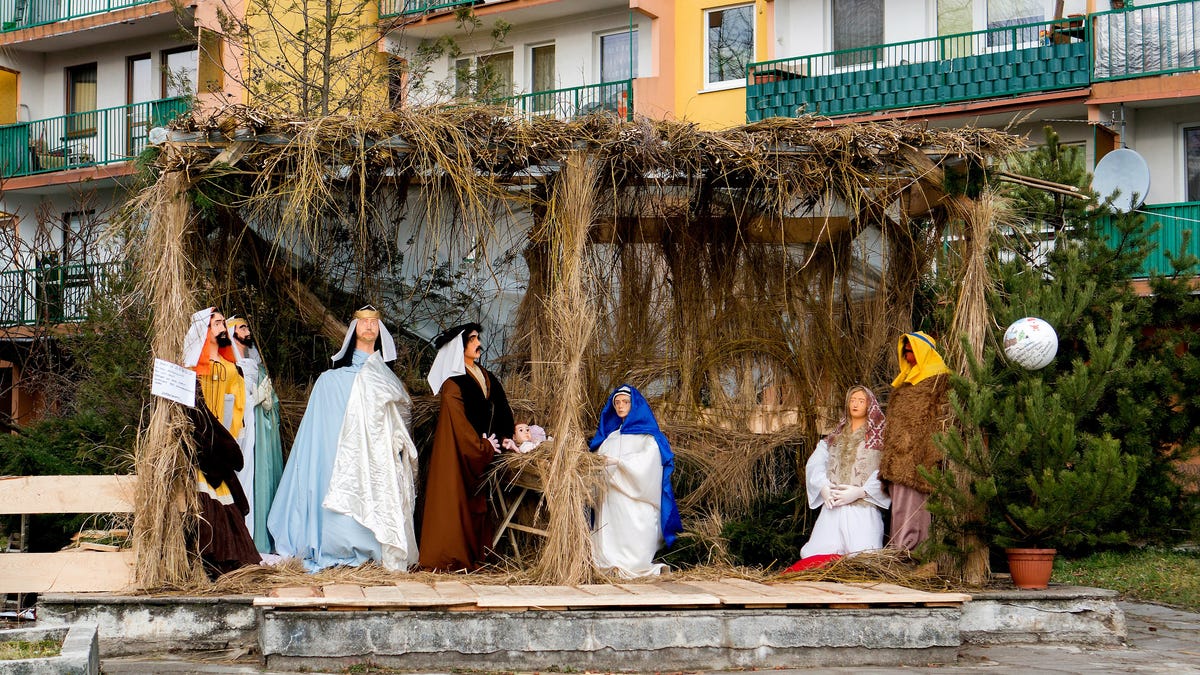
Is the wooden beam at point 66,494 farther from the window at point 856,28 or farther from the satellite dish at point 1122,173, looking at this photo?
the window at point 856,28

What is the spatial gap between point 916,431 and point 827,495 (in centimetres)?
83

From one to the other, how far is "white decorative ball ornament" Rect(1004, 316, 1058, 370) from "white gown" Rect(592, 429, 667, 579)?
258 cm

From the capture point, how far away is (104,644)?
7.96 meters

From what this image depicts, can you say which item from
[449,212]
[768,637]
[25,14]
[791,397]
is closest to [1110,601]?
[768,637]

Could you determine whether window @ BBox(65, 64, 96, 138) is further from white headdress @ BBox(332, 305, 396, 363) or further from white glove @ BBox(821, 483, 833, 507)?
white glove @ BBox(821, 483, 833, 507)

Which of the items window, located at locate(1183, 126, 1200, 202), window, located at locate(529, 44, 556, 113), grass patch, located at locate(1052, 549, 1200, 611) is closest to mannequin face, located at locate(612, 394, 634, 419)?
grass patch, located at locate(1052, 549, 1200, 611)

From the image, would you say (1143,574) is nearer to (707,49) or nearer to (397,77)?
(397,77)

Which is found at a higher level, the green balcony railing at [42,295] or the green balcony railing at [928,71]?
the green balcony railing at [928,71]

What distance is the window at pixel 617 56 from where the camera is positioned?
23.8 meters

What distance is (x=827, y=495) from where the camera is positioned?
9.92m

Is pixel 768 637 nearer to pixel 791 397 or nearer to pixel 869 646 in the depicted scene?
pixel 869 646

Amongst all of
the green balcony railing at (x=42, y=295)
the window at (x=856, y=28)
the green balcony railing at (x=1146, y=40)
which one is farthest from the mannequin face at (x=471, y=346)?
the window at (x=856, y=28)

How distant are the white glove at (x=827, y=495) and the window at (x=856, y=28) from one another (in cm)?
1301

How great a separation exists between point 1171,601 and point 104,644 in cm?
801
